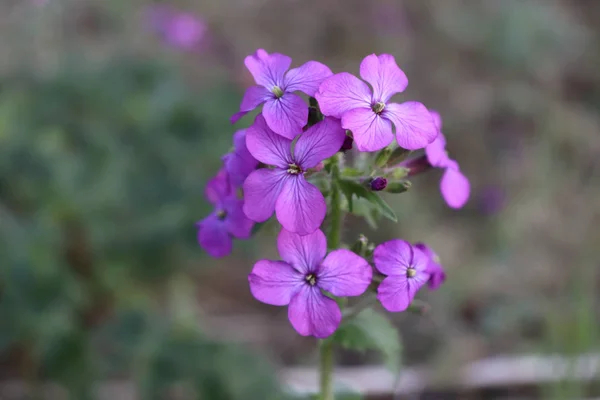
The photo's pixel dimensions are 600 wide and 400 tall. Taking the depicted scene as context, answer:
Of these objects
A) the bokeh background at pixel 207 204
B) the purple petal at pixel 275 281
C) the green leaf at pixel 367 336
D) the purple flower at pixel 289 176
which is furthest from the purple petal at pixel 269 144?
the bokeh background at pixel 207 204

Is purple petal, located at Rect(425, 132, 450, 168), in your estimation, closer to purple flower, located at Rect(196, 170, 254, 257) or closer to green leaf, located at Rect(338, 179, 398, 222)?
green leaf, located at Rect(338, 179, 398, 222)

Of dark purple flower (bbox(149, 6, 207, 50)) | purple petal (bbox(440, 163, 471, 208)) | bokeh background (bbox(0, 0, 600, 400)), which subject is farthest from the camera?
dark purple flower (bbox(149, 6, 207, 50))

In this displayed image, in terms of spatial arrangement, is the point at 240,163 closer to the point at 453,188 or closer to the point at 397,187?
the point at 397,187

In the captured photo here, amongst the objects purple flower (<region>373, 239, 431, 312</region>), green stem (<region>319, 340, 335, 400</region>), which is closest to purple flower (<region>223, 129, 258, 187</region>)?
purple flower (<region>373, 239, 431, 312</region>)

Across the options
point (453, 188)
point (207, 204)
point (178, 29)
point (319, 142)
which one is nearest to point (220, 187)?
point (319, 142)

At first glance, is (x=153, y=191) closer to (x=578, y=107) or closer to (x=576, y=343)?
(x=576, y=343)
